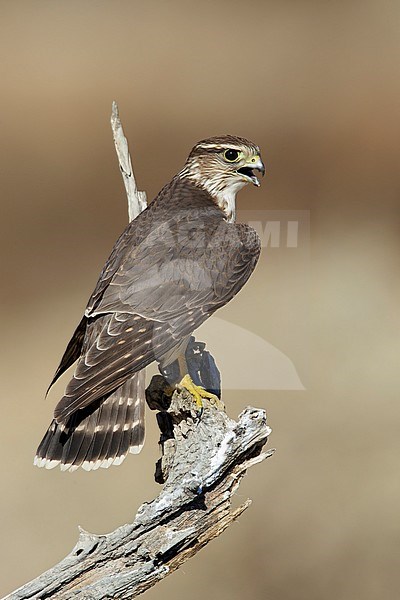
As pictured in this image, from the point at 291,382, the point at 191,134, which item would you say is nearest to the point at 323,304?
the point at 291,382

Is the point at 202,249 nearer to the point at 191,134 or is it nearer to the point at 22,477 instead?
the point at 191,134

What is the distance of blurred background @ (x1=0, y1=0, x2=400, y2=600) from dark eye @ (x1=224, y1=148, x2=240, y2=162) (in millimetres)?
127

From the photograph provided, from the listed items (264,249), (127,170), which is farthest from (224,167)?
(127,170)

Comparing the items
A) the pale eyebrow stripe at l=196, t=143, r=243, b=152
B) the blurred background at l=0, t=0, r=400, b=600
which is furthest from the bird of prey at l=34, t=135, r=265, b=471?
the blurred background at l=0, t=0, r=400, b=600

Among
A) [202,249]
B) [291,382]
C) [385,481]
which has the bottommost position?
[385,481]

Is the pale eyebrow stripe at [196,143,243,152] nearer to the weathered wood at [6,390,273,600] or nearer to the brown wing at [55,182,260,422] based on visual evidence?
the brown wing at [55,182,260,422]

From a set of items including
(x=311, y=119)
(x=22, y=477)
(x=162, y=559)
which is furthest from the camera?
(x=22, y=477)

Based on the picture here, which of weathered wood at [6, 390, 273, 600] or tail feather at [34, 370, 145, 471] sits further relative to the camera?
tail feather at [34, 370, 145, 471]

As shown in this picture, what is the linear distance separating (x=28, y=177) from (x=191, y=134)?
58cm

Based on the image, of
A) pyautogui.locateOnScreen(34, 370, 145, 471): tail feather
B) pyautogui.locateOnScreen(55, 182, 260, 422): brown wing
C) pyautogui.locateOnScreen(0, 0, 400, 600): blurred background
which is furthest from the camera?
pyautogui.locateOnScreen(0, 0, 400, 600): blurred background

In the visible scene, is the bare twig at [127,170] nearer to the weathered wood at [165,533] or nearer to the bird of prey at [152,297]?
the bird of prey at [152,297]

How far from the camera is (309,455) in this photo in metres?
2.77

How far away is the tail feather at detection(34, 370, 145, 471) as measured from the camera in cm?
224

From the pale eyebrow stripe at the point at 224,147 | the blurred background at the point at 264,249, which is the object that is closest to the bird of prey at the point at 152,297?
the pale eyebrow stripe at the point at 224,147
